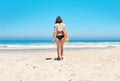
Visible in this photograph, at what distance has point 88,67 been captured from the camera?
11.0m

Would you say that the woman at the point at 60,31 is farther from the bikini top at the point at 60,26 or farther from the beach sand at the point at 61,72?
the beach sand at the point at 61,72

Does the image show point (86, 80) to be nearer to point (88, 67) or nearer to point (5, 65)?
point (88, 67)

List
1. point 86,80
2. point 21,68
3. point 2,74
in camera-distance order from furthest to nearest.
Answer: point 21,68 → point 2,74 → point 86,80

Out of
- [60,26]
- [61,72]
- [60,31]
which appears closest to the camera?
[61,72]

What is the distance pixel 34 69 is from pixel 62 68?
1.06 metres

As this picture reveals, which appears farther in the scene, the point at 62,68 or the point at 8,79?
the point at 62,68

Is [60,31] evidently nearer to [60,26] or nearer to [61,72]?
[60,26]

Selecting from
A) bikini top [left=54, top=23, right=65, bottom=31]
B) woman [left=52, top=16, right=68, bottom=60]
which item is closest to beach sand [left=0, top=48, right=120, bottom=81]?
woman [left=52, top=16, right=68, bottom=60]

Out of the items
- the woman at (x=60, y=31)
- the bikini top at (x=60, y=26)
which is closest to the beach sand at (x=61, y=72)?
the woman at (x=60, y=31)

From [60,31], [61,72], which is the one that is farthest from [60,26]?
[61,72]

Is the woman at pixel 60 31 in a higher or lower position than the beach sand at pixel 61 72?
higher

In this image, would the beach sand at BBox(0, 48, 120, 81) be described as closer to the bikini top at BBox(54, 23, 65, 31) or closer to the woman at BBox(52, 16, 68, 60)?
the woman at BBox(52, 16, 68, 60)

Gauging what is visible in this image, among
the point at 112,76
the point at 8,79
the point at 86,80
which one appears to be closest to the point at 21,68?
the point at 8,79

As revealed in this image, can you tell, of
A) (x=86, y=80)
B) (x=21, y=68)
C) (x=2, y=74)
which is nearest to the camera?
(x=86, y=80)
